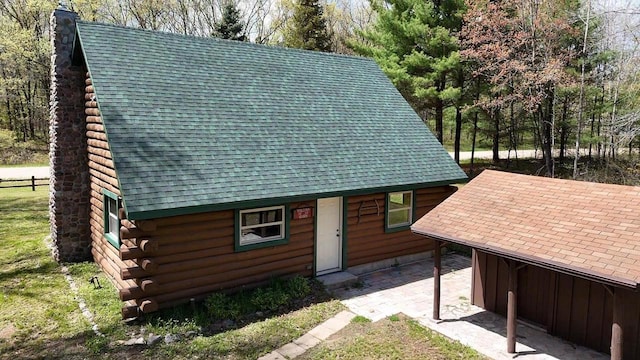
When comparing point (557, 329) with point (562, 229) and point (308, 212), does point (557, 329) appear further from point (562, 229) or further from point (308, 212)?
point (308, 212)

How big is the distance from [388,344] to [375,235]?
4.24m

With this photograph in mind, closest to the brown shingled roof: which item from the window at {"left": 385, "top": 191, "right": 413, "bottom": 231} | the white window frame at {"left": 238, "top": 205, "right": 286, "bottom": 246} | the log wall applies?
the window at {"left": 385, "top": 191, "right": 413, "bottom": 231}

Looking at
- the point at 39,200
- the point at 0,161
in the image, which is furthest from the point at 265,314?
the point at 0,161

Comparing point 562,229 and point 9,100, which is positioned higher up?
point 9,100

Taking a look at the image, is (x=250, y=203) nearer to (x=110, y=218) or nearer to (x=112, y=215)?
(x=112, y=215)

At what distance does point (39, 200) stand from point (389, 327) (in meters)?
17.8

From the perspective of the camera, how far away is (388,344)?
749 cm

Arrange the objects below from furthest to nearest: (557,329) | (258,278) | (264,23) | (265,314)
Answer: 1. (264,23)
2. (258,278)
3. (265,314)
4. (557,329)

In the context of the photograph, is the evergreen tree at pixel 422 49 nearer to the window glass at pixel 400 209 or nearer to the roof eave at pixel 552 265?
the window glass at pixel 400 209

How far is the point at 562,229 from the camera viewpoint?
23.4ft

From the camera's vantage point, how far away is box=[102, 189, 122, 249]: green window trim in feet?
30.8

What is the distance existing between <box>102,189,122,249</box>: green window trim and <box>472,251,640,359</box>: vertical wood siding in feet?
25.0

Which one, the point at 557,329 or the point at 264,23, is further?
the point at 264,23

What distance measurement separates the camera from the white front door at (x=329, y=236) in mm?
10602
